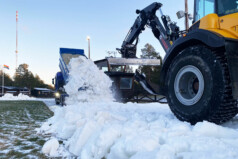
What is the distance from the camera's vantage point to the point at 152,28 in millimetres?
6934

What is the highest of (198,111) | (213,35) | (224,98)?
(213,35)

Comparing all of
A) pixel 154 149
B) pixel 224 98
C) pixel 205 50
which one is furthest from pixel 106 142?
pixel 205 50

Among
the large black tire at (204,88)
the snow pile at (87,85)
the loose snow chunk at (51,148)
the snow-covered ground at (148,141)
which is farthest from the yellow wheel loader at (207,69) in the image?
the snow pile at (87,85)

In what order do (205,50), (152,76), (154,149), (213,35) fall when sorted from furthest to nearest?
(152,76) < (205,50) < (213,35) < (154,149)

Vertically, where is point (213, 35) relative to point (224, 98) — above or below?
above

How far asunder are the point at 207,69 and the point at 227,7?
111cm

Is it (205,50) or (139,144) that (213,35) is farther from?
(139,144)

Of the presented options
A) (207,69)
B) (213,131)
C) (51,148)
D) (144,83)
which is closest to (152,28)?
(144,83)

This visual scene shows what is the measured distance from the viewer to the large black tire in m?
2.55

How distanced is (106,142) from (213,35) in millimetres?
2096

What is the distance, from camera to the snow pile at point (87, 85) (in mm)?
8617

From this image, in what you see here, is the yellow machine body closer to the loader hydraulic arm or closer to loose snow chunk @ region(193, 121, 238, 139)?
loose snow chunk @ region(193, 121, 238, 139)

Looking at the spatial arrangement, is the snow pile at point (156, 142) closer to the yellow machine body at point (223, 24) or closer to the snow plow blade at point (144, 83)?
the yellow machine body at point (223, 24)

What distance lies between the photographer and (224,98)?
2.51 m
